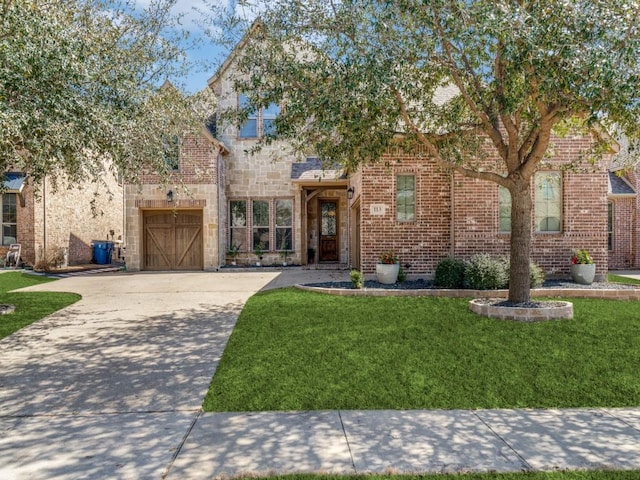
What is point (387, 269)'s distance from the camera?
34.8 ft

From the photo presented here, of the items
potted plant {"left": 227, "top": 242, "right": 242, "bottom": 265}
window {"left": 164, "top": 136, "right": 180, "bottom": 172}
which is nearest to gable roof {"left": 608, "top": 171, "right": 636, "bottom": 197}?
potted plant {"left": 227, "top": 242, "right": 242, "bottom": 265}

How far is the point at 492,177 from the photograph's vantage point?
7793 millimetres

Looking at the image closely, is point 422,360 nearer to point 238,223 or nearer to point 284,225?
point 284,225

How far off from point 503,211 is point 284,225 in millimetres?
8845

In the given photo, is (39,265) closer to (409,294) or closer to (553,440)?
(409,294)

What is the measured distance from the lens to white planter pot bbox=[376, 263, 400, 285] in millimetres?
10617

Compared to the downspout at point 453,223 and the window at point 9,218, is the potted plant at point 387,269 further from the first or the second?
the window at point 9,218

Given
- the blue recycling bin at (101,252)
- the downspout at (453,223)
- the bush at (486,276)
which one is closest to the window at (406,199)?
the downspout at (453,223)

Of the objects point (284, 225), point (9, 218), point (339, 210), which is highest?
point (339, 210)

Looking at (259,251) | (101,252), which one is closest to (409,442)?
(259,251)

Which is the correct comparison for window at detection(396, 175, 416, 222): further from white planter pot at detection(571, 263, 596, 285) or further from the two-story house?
white planter pot at detection(571, 263, 596, 285)

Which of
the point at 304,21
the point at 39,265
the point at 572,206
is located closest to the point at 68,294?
the point at 39,265

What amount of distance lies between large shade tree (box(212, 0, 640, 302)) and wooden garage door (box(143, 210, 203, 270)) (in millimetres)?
9822

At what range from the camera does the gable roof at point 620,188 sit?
1650 cm
